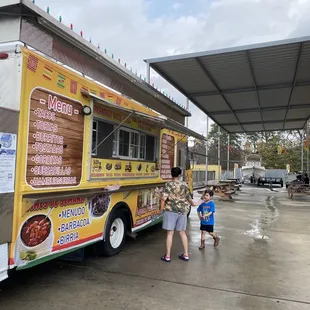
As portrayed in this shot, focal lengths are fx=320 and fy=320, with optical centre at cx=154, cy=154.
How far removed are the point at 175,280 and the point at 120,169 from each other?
2.06m

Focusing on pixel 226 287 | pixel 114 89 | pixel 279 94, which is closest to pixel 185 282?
pixel 226 287

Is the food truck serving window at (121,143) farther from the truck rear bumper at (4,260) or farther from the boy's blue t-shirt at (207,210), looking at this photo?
the truck rear bumper at (4,260)

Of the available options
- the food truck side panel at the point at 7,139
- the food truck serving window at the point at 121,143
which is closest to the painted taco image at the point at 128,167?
the food truck serving window at the point at 121,143

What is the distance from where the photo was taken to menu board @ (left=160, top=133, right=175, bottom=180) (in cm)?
744

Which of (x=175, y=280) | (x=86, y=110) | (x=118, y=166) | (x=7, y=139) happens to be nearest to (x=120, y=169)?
(x=118, y=166)

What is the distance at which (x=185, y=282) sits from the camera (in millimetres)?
4281

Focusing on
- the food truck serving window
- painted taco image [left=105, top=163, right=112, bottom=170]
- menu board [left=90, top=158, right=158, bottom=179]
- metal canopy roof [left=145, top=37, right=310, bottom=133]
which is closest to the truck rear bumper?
menu board [left=90, top=158, right=158, bottom=179]

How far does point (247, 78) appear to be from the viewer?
12883 millimetres

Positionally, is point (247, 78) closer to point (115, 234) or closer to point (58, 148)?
point (115, 234)

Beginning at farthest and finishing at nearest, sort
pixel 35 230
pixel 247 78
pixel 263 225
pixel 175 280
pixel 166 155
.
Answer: pixel 247 78
pixel 263 225
pixel 166 155
pixel 175 280
pixel 35 230

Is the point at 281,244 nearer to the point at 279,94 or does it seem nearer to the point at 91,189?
the point at 91,189

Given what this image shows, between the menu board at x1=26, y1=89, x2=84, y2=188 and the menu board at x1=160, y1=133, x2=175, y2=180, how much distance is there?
3.27m

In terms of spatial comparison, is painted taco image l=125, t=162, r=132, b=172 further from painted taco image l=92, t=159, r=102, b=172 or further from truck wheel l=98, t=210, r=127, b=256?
painted taco image l=92, t=159, r=102, b=172

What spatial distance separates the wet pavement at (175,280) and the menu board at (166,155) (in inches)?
64.8
